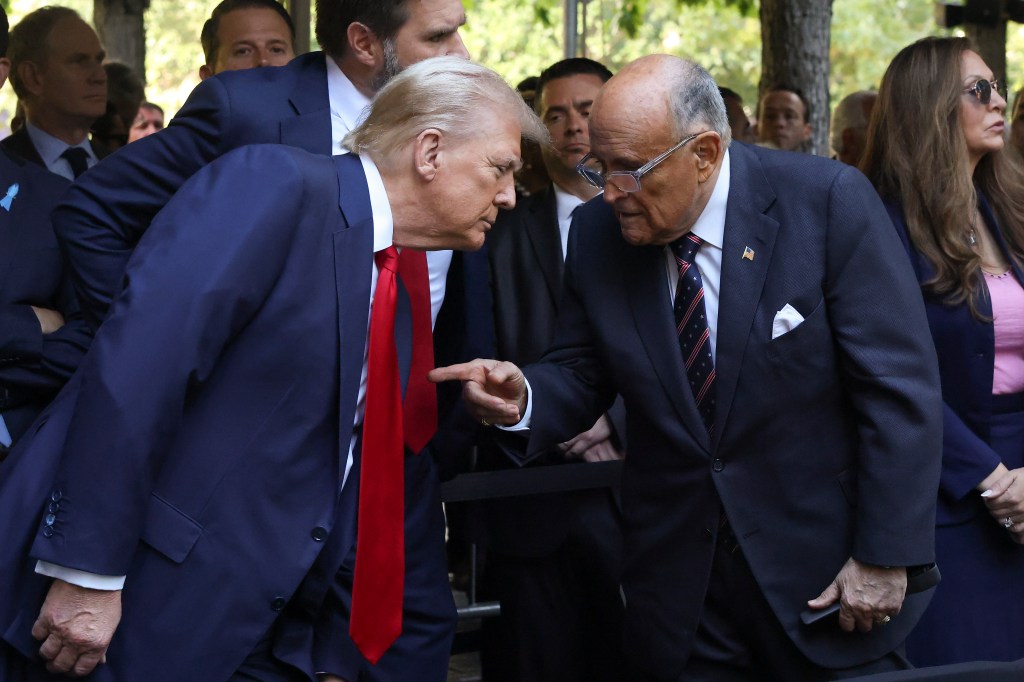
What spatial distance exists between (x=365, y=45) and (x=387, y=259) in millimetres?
882

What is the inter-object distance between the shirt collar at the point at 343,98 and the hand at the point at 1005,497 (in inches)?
78.9

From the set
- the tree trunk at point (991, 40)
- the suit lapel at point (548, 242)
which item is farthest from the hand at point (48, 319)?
the tree trunk at point (991, 40)

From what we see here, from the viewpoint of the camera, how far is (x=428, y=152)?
2.73 m

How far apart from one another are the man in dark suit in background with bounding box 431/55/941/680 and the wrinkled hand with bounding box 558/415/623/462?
1.01m

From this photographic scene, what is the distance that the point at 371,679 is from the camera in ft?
10.3

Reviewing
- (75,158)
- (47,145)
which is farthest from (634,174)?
(47,145)

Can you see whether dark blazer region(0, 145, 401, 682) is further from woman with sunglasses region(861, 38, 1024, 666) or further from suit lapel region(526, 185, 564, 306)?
woman with sunglasses region(861, 38, 1024, 666)

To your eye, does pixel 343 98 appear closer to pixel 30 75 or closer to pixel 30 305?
pixel 30 305

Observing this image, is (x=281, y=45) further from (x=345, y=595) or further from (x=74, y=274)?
(x=345, y=595)

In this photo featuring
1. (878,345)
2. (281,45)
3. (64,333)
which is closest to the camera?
(878,345)

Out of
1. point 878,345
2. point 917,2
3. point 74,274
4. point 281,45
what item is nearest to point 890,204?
point 878,345

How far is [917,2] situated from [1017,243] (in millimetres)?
30423

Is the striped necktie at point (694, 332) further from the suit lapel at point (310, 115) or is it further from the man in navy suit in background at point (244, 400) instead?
the suit lapel at point (310, 115)

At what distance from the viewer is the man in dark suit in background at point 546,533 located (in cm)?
428
